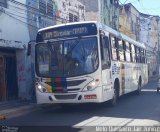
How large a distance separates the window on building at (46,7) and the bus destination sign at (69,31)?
290 inches

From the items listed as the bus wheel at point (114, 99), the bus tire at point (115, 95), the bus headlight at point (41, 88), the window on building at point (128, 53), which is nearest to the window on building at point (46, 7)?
the window on building at point (128, 53)

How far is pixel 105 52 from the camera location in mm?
14461

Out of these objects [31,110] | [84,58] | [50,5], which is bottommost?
[31,110]

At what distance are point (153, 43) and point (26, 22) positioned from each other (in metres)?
44.8

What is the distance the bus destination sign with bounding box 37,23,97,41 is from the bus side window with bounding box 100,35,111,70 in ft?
1.77

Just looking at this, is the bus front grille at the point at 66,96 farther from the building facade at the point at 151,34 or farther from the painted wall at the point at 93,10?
the building facade at the point at 151,34

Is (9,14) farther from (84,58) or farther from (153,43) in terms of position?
(153,43)

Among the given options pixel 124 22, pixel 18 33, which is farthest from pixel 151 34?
pixel 18 33

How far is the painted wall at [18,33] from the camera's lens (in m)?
17.7

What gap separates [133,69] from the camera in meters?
20.3

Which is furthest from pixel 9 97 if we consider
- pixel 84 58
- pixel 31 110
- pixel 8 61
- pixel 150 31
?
pixel 150 31

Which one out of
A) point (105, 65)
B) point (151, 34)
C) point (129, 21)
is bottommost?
point (105, 65)

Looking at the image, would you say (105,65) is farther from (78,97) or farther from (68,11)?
(68,11)

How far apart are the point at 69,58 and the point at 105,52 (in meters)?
1.49
